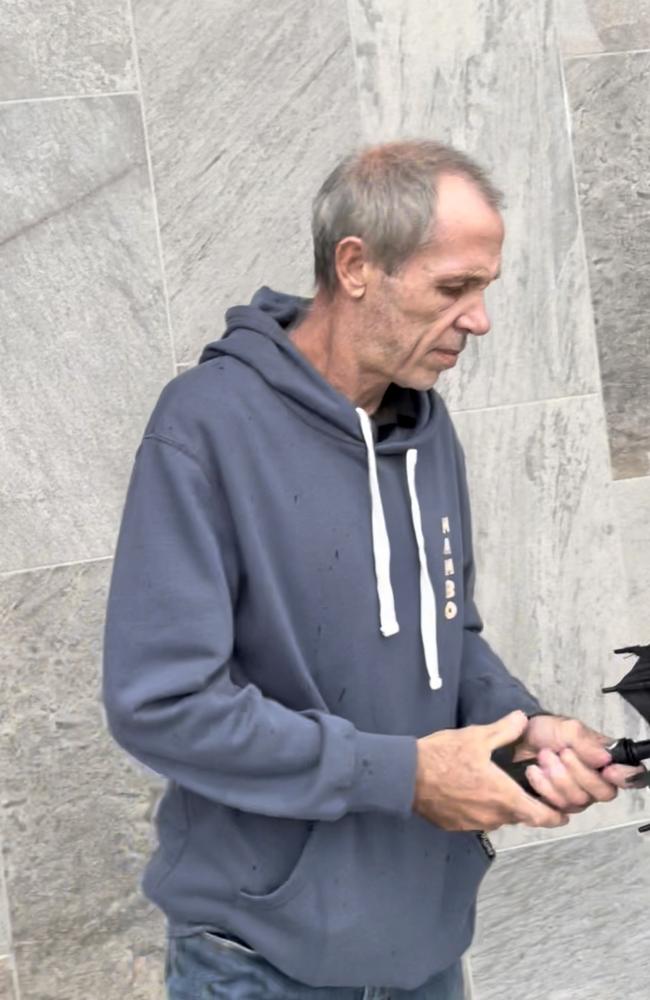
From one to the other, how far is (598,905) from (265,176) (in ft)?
5.40

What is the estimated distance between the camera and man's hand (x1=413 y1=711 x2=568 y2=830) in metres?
1.84

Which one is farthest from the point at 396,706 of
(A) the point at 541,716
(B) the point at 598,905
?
(B) the point at 598,905

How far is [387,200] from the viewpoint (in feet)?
6.35

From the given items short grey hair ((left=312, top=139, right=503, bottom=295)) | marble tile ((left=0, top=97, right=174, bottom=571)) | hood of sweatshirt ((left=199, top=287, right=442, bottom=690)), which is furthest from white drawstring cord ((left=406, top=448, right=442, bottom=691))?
marble tile ((left=0, top=97, right=174, bottom=571))

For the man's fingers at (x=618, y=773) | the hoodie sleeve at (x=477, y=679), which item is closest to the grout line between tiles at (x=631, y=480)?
the hoodie sleeve at (x=477, y=679)

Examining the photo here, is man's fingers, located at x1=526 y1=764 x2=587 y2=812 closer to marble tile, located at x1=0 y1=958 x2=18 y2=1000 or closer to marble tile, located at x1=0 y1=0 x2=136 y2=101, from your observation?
marble tile, located at x1=0 y1=958 x2=18 y2=1000

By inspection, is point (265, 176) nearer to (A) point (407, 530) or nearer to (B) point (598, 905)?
(A) point (407, 530)

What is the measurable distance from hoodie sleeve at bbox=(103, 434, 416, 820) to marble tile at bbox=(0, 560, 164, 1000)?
4.14 feet

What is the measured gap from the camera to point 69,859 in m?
3.10

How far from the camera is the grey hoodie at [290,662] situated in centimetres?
180

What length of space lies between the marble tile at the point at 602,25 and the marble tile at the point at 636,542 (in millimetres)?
884

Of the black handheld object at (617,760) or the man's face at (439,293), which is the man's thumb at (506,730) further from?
the man's face at (439,293)

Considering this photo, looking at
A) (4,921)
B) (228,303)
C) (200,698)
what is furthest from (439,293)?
(4,921)

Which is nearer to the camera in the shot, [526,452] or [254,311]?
[254,311]
